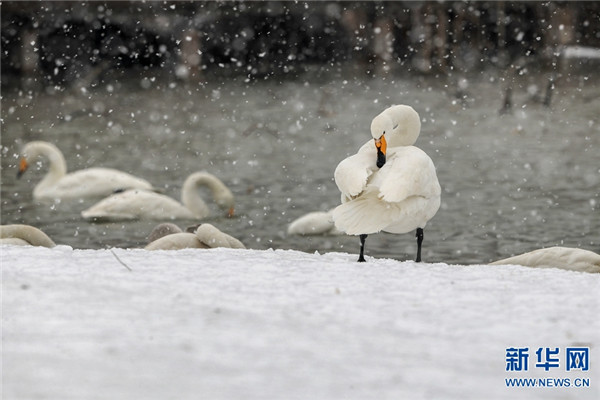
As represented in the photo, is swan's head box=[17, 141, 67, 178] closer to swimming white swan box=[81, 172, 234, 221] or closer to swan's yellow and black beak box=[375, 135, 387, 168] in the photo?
swimming white swan box=[81, 172, 234, 221]

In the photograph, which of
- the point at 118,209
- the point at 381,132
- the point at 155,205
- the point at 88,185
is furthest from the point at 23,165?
the point at 381,132

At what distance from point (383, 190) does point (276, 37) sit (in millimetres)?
36089

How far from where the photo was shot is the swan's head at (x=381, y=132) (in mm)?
6465

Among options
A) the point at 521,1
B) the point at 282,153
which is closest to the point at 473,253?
the point at 282,153

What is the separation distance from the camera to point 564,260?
6848mm

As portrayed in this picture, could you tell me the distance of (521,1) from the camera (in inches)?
1453

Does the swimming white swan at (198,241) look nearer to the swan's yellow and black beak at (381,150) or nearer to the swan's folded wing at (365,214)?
the swan's folded wing at (365,214)

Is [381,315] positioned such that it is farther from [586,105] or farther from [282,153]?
[586,105]

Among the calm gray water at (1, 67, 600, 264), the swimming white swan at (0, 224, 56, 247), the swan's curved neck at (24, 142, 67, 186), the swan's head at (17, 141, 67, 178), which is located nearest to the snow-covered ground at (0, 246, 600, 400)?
the swimming white swan at (0, 224, 56, 247)

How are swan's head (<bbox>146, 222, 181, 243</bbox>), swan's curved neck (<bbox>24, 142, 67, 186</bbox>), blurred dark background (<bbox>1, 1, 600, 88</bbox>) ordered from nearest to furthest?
swan's head (<bbox>146, 222, 181, 243</bbox>), swan's curved neck (<bbox>24, 142, 67, 186</bbox>), blurred dark background (<bbox>1, 1, 600, 88</bbox>)

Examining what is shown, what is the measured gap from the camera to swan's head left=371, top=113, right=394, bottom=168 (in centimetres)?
646

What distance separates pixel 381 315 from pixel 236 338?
0.71m

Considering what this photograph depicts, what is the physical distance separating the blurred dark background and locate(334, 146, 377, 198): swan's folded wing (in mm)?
26622

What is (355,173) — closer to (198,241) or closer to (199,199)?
(198,241)
